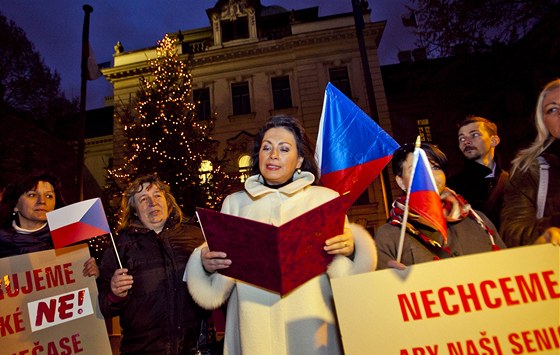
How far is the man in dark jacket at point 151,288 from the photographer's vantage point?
2428 mm

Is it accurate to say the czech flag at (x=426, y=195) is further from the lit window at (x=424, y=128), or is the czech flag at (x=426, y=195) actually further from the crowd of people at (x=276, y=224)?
the lit window at (x=424, y=128)

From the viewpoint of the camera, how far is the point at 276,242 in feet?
4.72

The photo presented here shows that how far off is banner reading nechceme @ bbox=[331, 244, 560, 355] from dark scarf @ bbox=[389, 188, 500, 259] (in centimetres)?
54

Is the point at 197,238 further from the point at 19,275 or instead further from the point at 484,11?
the point at 484,11

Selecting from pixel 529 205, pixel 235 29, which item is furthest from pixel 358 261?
pixel 235 29

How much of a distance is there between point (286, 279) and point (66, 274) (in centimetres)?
190

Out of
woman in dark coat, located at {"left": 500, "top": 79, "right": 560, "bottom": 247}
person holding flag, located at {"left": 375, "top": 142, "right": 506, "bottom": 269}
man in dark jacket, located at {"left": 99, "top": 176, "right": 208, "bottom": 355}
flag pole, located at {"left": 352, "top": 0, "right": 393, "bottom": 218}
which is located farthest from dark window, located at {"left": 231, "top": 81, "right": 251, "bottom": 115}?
woman in dark coat, located at {"left": 500, "top": 79, "right": 560, "bottom": 247}

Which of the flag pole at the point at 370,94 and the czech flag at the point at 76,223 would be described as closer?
the czech flag at the point at 76,223

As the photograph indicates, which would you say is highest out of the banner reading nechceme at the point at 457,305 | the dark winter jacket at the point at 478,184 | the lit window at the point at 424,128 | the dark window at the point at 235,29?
the dark window at the point at 235,29

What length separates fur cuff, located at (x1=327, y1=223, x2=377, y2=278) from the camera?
1.82 m

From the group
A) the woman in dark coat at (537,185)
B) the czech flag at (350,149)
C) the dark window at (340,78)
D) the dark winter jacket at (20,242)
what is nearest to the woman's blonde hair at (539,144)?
the woman in dark coat at (537,185)

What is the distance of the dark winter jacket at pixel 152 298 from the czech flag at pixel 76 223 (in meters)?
0.31

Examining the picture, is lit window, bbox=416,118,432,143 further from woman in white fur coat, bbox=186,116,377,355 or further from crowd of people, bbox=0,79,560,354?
woman in white fur coat, bbox=186,116,377,355

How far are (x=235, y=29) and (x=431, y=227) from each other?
17.7 meters
